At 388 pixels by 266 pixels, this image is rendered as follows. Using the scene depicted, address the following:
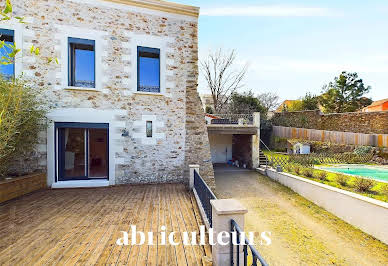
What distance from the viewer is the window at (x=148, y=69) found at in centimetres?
788

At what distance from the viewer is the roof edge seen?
753 centimetres

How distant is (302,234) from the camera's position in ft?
21.8

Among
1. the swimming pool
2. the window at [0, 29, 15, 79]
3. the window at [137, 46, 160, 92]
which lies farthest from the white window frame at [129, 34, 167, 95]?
the swimming pool

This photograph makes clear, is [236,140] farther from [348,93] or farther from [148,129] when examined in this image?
[348,93]

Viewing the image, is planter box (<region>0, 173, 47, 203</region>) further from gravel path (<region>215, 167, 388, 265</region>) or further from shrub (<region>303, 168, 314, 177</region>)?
shrub (<region>303, 168, 314, 177</region>)

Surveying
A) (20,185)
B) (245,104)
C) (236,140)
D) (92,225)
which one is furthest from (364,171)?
(20,185)

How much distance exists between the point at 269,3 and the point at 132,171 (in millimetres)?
9159

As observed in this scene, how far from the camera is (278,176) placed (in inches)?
506

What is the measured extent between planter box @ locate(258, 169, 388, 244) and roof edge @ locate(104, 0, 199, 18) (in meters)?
9.41

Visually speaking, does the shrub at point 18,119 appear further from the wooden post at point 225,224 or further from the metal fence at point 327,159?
the metal fence at point 327,159

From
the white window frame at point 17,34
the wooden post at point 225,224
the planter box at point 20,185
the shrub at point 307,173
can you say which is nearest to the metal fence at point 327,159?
the shrub at point 307,173

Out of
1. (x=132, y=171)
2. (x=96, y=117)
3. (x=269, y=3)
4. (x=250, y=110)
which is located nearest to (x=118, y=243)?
(x=132, y=171)

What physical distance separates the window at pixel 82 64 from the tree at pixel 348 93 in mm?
28630

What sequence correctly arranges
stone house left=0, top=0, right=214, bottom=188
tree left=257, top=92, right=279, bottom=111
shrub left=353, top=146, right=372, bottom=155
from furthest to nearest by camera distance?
tree left=257, top=92, right=279, bottom=111 → shrub left=353, top=146, right=372, bottom=155 → stone house left=0, top=0, right=214, bottom=188
